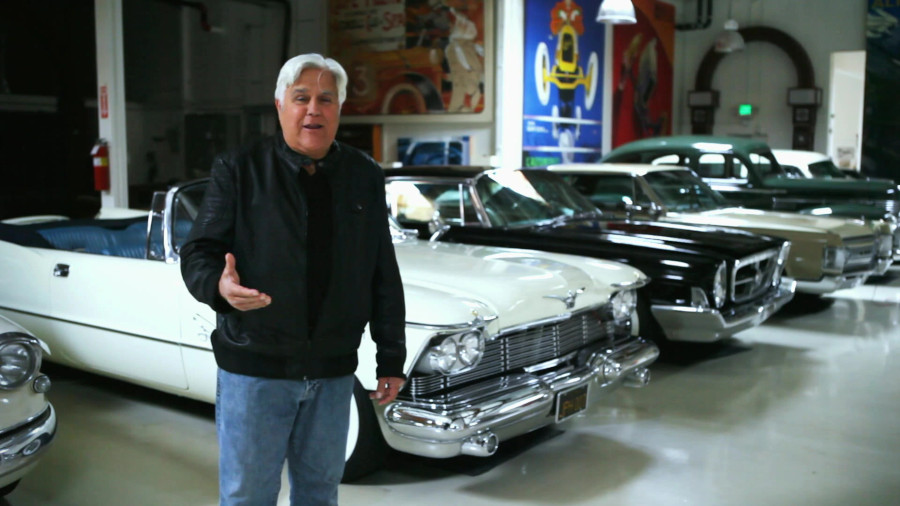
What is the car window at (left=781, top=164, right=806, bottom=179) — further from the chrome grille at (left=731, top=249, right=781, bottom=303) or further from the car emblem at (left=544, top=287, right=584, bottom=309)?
the car emblem at (left=544, top=287, right=584, bottom=309)

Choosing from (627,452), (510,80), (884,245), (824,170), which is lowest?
(627,452)

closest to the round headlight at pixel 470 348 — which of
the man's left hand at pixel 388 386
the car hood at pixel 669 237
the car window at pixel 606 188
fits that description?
the man's left hand at pixel 388 386

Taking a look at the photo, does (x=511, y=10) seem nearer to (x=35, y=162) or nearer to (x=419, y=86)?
(x=419, y=86)

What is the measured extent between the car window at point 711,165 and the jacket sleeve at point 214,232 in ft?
28.1

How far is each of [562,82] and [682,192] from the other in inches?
209

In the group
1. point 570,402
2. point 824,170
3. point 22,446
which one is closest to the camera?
point 22,446

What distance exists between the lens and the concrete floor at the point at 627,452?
12.0ft

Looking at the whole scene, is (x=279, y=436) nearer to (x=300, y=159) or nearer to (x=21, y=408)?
(x=300, y=159)

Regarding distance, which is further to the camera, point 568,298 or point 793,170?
point 793,170

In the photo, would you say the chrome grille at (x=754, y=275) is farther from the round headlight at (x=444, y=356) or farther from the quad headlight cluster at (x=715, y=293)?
the round headlight at (x=444, y=356)

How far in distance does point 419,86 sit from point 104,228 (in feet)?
24.4

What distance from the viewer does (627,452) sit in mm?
4234

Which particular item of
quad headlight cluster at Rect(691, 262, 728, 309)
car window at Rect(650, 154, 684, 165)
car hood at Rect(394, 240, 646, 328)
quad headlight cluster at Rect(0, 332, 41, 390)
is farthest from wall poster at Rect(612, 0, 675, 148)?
quad headlight cluster at Rect(0, 332, 41, 390)

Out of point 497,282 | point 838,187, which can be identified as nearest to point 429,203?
point 497,282
